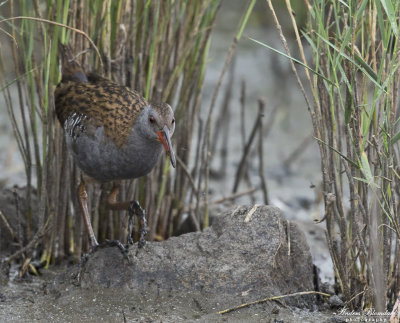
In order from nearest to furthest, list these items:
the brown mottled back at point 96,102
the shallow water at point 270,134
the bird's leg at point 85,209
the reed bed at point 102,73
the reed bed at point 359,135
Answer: the reed bed at point 359,135, the brown mottled back at point 96,102, the bird's leg at point 85,209, the reed bed at point 102,73, the shallow water at point 270,134

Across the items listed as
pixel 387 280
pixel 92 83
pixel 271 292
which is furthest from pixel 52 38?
pixel 387 280

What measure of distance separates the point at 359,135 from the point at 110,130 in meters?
1.38

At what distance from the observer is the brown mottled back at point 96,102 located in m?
4.02

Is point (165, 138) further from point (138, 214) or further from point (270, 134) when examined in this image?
Answer: point (270, 134)

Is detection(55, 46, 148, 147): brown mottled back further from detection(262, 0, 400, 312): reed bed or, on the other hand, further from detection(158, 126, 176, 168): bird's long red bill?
detection(262, 0, 400, 312): reed bed

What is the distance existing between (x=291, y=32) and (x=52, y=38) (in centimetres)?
545

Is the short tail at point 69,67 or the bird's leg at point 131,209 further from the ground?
the short tail at point 69,67

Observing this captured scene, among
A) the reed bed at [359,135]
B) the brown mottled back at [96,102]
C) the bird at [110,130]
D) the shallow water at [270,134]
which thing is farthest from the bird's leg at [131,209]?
the shallow water at [270,134]

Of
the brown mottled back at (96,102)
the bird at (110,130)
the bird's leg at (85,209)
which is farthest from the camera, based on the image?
the bird's leg at (85,209)

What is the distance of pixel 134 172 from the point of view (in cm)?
397

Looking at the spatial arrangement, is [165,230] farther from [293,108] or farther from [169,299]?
[293,108]

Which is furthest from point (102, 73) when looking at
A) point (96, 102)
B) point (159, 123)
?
point (159, 123)

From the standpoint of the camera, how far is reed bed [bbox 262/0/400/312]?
10.7 ft

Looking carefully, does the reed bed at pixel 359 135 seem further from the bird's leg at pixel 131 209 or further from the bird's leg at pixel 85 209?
the bird's leg at pixel 85 209
